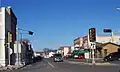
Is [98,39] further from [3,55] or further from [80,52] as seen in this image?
[3,55]

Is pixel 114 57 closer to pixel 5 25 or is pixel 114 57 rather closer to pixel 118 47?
pixel 5 25

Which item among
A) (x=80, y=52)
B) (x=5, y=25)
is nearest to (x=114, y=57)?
(x=5, y=25)

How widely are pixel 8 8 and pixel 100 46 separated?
57616 millimetres

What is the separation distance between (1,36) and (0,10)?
4.58m

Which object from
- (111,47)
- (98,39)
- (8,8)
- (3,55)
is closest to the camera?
(3,55)

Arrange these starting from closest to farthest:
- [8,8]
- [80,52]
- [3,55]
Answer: [3,55], [8,8], [80,52]

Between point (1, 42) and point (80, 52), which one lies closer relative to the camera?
point (1, 42)

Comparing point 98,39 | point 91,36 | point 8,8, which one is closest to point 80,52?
point 98,39

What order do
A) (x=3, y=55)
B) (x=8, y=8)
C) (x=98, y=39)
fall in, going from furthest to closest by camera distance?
(x=98, y=39) < (x=8, y=8) < (x=3, y=55)

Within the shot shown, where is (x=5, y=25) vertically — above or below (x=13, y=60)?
above

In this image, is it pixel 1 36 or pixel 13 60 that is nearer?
pixel 1 36

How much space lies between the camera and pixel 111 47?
119 meters

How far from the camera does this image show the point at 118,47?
11988cm

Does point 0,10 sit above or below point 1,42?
above
